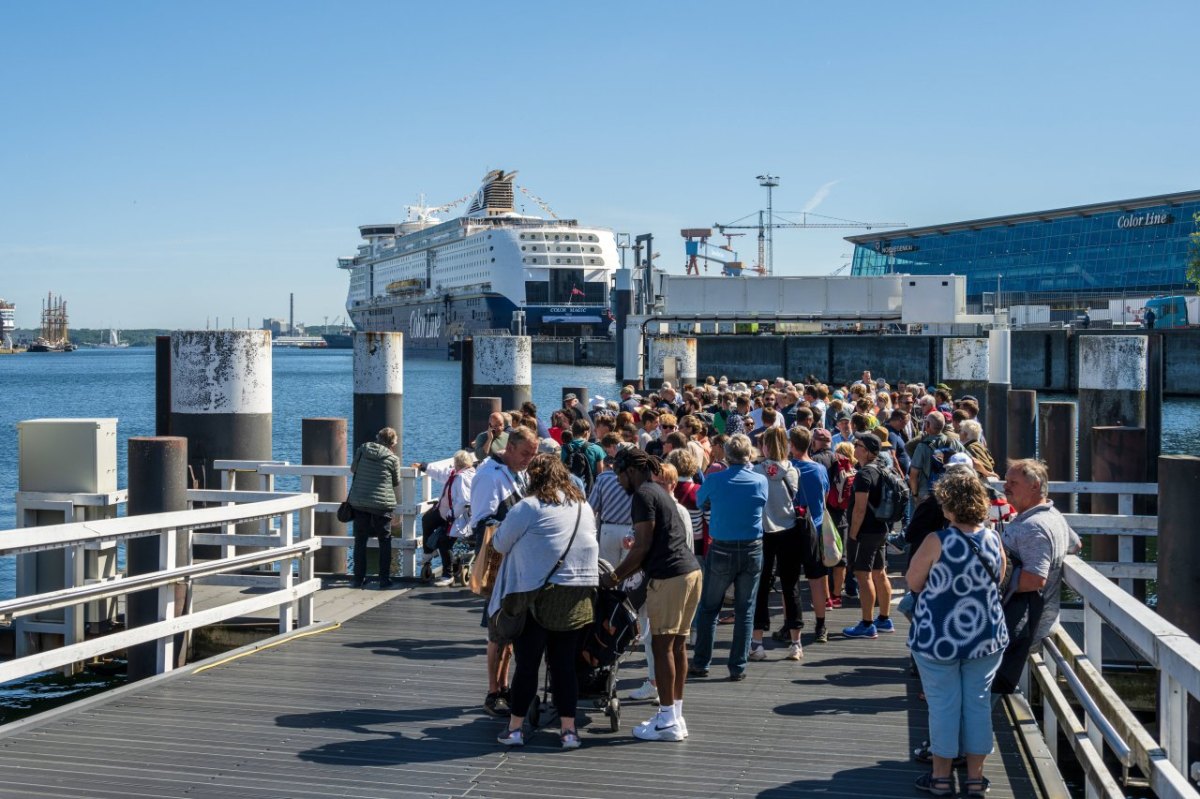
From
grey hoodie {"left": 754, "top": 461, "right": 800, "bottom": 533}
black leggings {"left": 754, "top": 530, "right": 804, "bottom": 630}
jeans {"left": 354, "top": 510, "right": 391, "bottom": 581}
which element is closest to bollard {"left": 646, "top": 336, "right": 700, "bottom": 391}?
jeans {"left": 354, "top": 510, "right": 391, "bottom": 581}

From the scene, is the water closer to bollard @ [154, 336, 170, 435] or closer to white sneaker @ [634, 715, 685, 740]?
bollard @ [154, 336, 170, 435]

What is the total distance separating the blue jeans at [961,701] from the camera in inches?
226

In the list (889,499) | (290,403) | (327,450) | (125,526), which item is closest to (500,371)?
(327,450)

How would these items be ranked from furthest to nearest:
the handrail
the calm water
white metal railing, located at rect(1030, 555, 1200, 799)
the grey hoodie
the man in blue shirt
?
1. the calm water
2. the grey hoodie
3. the man in blue shirt
4. the handrail
5. white metal railing, located at rect(1030, 555, 1200, 799)

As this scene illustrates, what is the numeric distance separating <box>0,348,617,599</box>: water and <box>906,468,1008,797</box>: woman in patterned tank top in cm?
1435

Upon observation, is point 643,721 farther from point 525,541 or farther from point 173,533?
point 173,533

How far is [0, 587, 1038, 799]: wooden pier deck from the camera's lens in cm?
595

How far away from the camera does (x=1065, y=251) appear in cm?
10194

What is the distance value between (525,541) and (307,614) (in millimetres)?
3981

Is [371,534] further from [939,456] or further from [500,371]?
[500,371]

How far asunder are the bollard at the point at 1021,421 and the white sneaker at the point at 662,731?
15.5 metres

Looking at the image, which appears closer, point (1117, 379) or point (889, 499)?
point (889, 499)

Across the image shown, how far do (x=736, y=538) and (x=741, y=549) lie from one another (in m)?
0.09

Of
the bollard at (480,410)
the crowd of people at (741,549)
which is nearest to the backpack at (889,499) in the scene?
the crowd of people at (741,549)
